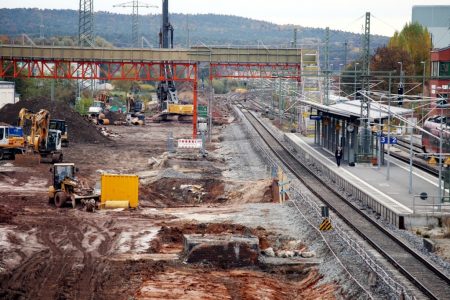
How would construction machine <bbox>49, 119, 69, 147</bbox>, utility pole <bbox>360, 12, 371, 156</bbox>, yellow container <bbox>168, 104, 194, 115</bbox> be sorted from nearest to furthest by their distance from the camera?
utility pole <bbox>360, 12, 371, 156</bbox>
construction machine <bbox>49, 119, 69, 147</bbox>
yellow container <bbox>168, 104, 194, 115</bbox>

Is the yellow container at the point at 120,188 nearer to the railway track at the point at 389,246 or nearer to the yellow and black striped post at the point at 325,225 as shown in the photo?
the railway track at the point at 389,246

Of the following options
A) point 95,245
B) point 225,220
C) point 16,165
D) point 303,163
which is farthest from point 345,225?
point 16,165

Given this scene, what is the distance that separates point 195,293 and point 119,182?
54.0ft

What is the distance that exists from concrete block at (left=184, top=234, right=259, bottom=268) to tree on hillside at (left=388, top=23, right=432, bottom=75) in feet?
255

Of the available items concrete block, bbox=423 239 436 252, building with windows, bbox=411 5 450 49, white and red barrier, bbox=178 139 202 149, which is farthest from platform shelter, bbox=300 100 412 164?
building with windows, bbox=411 5 450 49

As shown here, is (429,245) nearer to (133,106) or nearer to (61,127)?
(61,127)

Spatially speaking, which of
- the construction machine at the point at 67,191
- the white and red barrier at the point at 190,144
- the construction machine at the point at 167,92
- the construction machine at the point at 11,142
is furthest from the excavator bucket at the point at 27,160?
the construction machine at the point at 167,92

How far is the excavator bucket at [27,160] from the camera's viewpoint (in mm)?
55688

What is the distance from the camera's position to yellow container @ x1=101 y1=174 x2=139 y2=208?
1551 inches

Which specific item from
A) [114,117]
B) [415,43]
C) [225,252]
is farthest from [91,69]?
[225,252]

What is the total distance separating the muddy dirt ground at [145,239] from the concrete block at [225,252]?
0.33 meters

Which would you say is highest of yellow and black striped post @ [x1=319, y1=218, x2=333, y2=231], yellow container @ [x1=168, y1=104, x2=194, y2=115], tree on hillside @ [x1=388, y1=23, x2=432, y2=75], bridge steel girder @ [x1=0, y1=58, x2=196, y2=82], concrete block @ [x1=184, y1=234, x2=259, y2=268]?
tree on hillside @ [x1=388, y1=23, x2=432, y2=75]

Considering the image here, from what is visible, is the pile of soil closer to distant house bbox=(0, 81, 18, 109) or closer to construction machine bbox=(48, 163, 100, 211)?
distant house bbox=(0, 81, 18, 109)

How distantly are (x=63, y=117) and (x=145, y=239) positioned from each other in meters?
47.9
